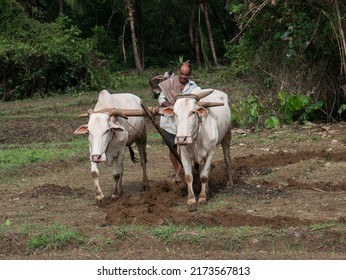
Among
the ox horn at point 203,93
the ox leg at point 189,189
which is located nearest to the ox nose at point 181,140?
the ox leg at point 189,189

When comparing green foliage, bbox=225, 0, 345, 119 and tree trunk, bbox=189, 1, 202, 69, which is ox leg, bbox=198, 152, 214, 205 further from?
tree trunk, bbox=189, 1, 202, 69

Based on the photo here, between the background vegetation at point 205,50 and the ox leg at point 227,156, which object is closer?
the ox leg at point 227,156

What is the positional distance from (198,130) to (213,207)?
898mm

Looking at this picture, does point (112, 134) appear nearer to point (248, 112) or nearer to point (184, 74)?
point (184, 74)

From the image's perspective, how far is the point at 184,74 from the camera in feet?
32.4

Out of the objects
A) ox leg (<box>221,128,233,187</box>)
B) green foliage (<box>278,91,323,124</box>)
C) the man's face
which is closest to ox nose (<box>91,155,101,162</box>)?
the man's face

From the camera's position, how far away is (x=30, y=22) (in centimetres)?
2636

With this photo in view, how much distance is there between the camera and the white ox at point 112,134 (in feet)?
30.4

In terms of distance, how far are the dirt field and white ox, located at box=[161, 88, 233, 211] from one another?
37 cm

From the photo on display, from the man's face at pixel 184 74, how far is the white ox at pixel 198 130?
0.33 m

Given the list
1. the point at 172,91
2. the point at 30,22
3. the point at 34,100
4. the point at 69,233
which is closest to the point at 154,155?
the point at 172,91

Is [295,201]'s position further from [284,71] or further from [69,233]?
[284,71]

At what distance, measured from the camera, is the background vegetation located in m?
15.3

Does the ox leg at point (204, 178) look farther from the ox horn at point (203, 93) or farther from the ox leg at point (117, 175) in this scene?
the ox leg at point (117, 175)
